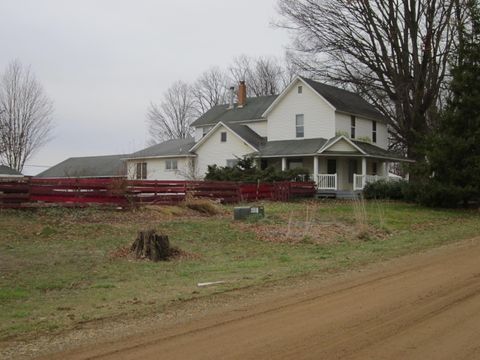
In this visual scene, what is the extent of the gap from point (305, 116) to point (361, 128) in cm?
478

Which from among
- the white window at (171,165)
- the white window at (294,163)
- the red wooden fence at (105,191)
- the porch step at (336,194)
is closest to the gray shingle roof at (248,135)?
the white window at (294,163)

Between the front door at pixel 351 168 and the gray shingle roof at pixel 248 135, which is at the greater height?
the gray shingle roof at pixel 248 135

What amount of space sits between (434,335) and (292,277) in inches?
188

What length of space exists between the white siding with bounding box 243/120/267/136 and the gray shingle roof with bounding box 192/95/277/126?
46 cm

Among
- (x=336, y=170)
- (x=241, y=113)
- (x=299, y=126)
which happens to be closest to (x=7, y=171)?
(x=241, y=113)

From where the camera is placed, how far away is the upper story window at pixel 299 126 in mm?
40719

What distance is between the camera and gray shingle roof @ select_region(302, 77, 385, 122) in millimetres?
39781

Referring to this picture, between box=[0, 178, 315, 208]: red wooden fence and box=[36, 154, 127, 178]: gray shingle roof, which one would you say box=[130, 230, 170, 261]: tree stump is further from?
box=[36, 154, 127, 178]: gray shingle roof

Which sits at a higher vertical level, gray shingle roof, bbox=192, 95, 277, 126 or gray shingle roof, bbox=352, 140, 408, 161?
gray shingle roof, bbox=192, 95, 277, 126

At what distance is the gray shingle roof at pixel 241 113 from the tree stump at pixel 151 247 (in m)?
31.4

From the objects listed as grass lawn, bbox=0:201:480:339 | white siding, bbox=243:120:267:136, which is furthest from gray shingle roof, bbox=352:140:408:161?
grass lawn, bbox=0:201:480:339

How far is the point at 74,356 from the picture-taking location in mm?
5973

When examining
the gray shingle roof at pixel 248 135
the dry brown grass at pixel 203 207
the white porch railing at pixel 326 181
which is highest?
the gray shingle roof at pixel 248 135

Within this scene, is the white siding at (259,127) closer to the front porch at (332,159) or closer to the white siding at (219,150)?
the front porch at (332,159)
